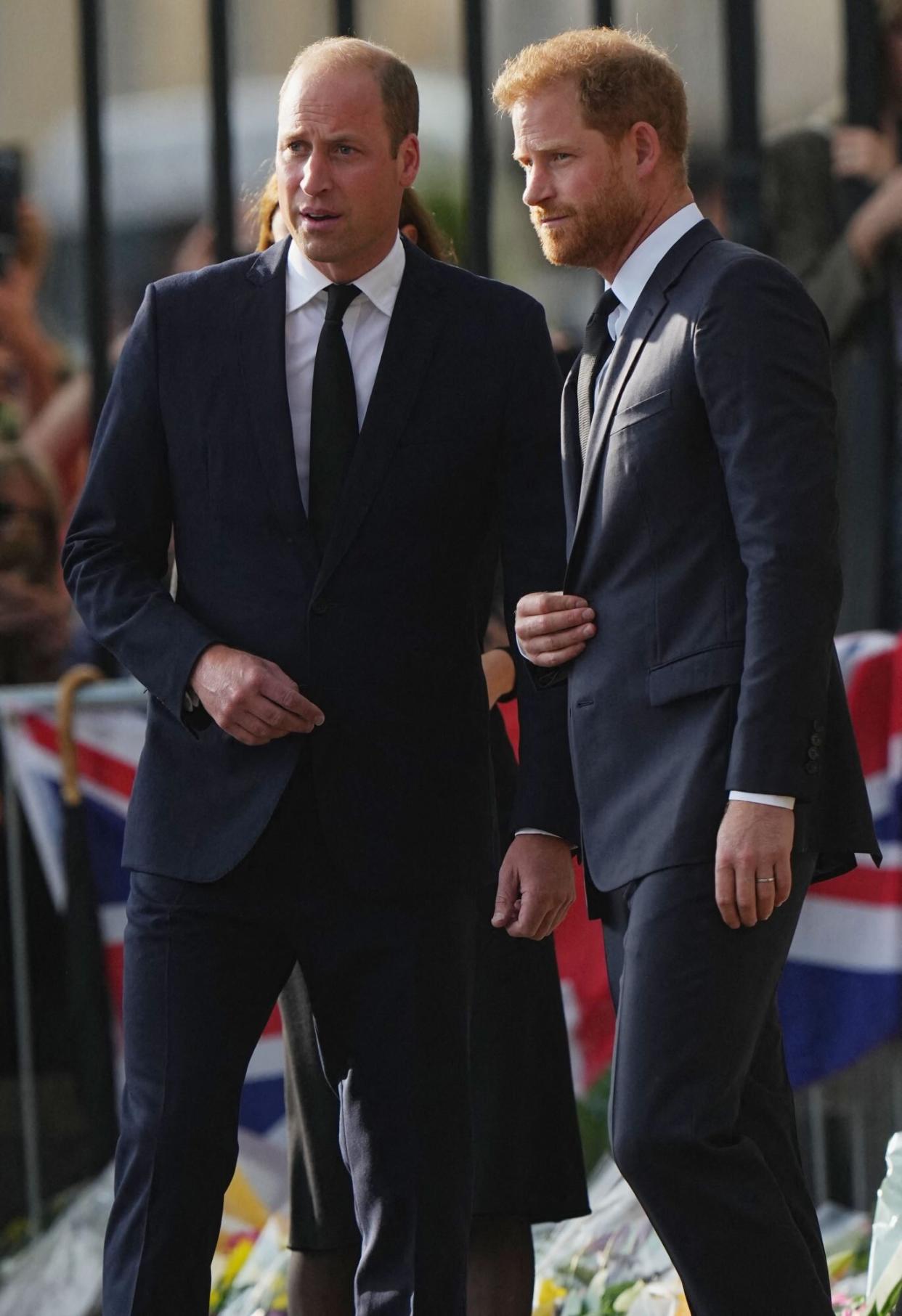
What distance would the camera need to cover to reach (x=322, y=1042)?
8.98 feet

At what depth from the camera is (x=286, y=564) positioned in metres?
2.66

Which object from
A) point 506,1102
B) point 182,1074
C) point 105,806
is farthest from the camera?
point 105,806

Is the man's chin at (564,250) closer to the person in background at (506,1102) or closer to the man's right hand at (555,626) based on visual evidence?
the man's right hand at (555,626)

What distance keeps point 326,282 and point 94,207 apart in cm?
228

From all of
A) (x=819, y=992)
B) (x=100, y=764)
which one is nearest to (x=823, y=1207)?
(x=819, y=992)

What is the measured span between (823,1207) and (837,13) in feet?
8.84

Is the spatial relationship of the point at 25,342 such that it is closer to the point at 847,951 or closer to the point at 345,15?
the point at 345,15

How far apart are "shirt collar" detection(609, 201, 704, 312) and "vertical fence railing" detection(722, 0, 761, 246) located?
2140 millimetres

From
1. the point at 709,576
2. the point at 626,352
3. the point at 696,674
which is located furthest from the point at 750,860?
the point at 626,352

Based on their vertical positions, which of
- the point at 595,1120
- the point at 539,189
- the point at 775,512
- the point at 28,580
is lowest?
the point at 595,1120

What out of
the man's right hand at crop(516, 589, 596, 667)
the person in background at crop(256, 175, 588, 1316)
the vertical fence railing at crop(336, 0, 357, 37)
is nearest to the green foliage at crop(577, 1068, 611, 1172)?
the person in background at crop(256, 175, 588, 1316)

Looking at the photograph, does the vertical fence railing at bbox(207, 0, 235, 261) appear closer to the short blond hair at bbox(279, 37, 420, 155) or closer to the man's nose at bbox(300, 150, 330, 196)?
the short blond hair at bbox(279, 37, 420, 155)

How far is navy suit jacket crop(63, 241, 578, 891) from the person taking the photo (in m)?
2.65

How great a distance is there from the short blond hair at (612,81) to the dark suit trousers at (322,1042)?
0.95 metres
